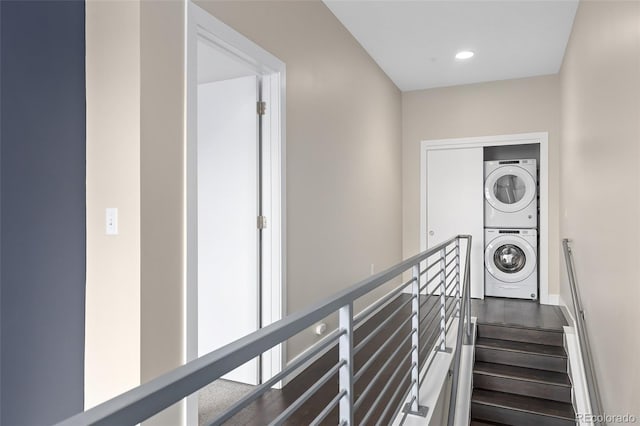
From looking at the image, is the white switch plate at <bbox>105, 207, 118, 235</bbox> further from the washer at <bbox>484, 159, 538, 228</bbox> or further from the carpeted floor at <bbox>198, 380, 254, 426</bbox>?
the washer at <bbox>484, 159, 538, 228</bbox>

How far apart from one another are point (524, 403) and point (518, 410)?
126 mm

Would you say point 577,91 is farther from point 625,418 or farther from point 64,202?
point 64,202

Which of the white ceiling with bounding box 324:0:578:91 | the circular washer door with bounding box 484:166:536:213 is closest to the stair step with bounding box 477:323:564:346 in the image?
the circular washer door with bounding box 484:166:536:213

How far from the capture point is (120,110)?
1653 mm

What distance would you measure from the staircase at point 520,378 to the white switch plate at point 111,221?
330cm

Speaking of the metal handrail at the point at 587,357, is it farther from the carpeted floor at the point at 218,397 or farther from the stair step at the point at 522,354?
the carpeted floor at the point at 218,397

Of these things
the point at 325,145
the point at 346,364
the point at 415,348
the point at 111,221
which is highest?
the point at 325,145

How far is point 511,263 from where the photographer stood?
16.5 ft

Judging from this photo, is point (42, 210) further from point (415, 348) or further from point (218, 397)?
point (415, 348)

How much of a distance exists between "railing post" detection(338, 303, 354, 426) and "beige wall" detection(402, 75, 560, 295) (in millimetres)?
4424

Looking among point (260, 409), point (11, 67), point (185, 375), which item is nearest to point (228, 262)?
point (260, 409)

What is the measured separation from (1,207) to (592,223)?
3.12m

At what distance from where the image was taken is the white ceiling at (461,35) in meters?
3.23
